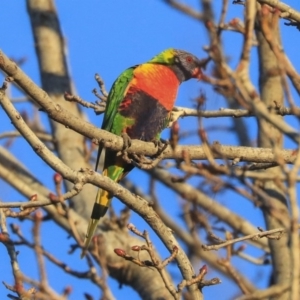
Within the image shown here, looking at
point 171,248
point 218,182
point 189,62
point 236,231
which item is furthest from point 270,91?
point 218,182

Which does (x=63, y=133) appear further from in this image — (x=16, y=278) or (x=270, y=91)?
(x=16, y=278)

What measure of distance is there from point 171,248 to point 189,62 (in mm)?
2701

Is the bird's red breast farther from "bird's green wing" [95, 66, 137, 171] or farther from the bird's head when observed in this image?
the bird's head

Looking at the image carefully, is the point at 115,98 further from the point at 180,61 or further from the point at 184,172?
the point at 184,172

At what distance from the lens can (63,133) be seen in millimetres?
6742

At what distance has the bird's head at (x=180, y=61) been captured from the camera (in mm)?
5777

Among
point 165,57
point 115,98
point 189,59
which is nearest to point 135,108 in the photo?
point 115,98

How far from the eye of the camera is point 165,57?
5.89 m

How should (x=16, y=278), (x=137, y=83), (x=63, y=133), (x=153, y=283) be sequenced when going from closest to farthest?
1. (x=16, y=278)
2. (x=137, y=83)
3. (x=153, y=283)
4. (x=63, y=133)

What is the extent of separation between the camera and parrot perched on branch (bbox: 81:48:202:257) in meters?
5.02

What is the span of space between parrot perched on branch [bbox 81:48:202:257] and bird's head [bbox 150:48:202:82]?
0.18 metres

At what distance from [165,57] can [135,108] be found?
2.69 ft

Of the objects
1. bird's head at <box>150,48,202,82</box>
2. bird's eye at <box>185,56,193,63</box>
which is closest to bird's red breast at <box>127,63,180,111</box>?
bird's head at <box>150,48,202,82</box>

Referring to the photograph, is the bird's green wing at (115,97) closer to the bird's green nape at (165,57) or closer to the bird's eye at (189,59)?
the bird's green nape at (165,57)
